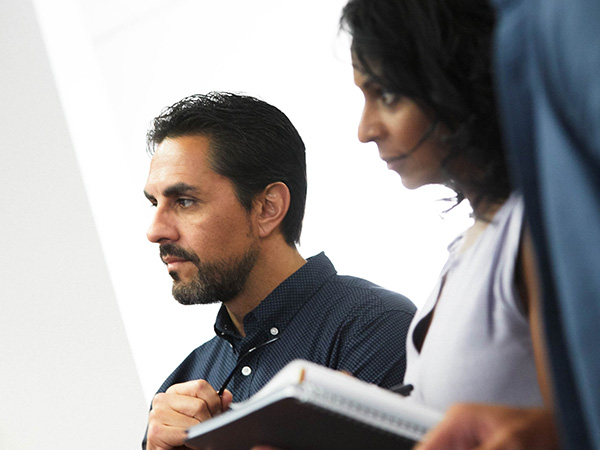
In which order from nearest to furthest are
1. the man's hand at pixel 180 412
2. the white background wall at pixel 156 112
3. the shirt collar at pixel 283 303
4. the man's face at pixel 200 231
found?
the man's hand at pixel 180 412
the shirt collar at pixel 283 303
the man's face at pixel 200 231
the white background wall at pixel 156 112

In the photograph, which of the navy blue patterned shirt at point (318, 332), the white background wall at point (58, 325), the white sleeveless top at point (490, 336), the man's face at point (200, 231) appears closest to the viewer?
the white sleeveless top at point (490, 336)

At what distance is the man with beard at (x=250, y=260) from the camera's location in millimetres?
1309

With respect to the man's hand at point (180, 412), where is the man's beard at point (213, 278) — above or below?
above

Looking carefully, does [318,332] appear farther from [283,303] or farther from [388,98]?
Result: [388,98]

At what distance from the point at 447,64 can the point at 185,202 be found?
3.24 ft

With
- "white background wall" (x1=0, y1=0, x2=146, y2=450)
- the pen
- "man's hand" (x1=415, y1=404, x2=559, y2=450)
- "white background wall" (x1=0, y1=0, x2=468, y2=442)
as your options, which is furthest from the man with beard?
"white background wall" (x1=0, y1=0, x2=146, y2=450)

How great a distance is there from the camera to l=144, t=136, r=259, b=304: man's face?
1.53 meters

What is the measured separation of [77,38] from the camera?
2.82 m

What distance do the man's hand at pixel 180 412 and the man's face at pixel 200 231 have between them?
420 mm

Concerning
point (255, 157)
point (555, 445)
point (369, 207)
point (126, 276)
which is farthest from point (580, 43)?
point (126, 276)

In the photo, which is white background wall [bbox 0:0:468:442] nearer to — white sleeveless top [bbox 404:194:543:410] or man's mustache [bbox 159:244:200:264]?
man's mustache [bbox 159:244:200:264]

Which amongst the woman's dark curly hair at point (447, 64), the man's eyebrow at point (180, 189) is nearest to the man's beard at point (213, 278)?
the man's eyebrow at point (180, 189)

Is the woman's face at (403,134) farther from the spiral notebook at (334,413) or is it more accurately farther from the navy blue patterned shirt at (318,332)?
the navy blue patterned shirt at (318,332)

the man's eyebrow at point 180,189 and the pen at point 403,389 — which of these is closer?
the pen at point 403,389
